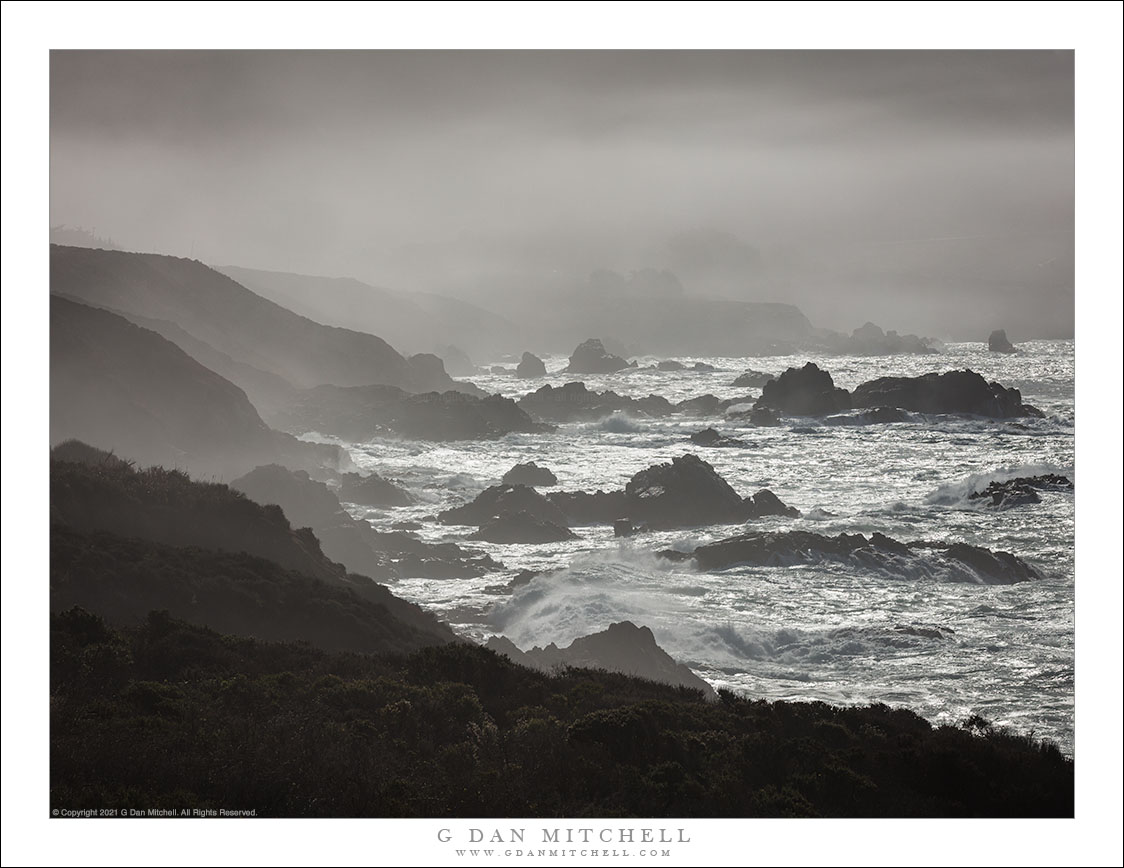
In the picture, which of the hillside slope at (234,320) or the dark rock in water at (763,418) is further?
the hillside slope at (234,320)

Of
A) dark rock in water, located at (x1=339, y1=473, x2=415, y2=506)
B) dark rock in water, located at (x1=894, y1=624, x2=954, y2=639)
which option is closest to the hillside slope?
dark rock in water, located at (x1=339, y1=473, x2=415, y2=506)

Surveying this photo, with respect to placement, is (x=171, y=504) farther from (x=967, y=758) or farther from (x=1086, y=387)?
(x=1086, y=387)

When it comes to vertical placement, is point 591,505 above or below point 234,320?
below

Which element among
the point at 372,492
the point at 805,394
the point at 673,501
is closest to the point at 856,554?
the point at 673,501

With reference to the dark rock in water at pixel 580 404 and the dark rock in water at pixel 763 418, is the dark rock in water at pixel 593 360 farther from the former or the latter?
the dark rock in water at pixel 763 418

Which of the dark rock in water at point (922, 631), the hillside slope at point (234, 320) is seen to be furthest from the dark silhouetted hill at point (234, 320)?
the dark rock in water at point (922, 631)

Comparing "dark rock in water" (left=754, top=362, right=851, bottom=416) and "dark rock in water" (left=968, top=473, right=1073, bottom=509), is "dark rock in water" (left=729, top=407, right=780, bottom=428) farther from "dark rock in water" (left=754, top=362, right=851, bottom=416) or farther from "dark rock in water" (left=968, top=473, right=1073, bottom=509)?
"dark rock in water" (left=968, top=473, right=1073, bottom=509)

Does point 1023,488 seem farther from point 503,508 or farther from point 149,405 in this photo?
point 149,405
